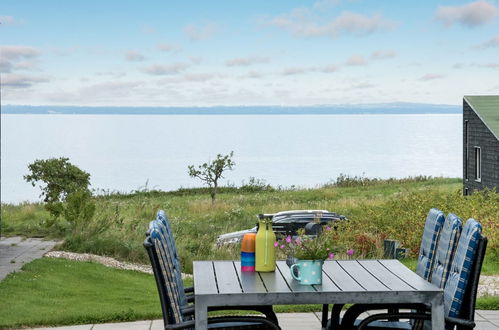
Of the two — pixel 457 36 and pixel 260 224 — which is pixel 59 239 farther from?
pixel 457 36

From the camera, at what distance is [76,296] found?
30.6 feet

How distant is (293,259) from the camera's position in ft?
16.6

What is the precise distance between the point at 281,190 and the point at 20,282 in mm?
22015

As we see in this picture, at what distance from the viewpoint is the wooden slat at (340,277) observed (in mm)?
4762

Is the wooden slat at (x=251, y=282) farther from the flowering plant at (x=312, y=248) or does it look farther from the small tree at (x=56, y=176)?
the small tree at (x=56, y=176)

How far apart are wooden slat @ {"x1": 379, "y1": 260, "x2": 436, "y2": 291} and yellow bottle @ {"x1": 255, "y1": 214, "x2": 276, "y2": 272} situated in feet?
2.53

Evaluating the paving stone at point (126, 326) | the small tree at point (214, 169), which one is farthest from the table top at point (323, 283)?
the small tree at point (214, 169)

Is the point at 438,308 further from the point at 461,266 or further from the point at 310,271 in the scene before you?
the point at 310,271

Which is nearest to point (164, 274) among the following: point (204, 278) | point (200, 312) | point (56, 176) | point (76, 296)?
point (200, 312)

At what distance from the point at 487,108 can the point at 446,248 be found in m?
26.6

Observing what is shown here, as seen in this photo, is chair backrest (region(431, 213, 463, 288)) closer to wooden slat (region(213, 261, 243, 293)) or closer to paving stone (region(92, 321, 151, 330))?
wooden slat (region(213, 261, 243, 293))

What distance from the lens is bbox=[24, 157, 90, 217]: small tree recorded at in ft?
86.7

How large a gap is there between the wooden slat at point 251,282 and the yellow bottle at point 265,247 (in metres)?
0.08

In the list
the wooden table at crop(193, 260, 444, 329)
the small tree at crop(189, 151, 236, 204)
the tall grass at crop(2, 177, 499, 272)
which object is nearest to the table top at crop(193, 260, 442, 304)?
the wooden table at crop(193, 260, 444, 329)
